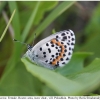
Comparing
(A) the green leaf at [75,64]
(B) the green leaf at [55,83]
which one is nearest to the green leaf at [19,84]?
(A) the green leaf at [75,64]

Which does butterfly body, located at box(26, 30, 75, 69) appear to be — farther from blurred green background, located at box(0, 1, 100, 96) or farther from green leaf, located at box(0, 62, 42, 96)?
green leaf, located at box(0, 62, 42, 96)

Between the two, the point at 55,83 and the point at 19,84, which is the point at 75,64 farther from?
the point at 55,83

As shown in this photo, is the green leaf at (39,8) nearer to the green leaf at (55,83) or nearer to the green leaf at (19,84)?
the green leaf at (19,84)

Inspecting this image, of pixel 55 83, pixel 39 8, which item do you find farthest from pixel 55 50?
pixel 39 8

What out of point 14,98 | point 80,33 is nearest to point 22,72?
point 14,98

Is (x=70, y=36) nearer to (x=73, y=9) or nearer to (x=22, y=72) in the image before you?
(x=22, y=72)

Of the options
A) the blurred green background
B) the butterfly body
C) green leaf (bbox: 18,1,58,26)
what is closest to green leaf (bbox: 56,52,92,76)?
the blurred green background
